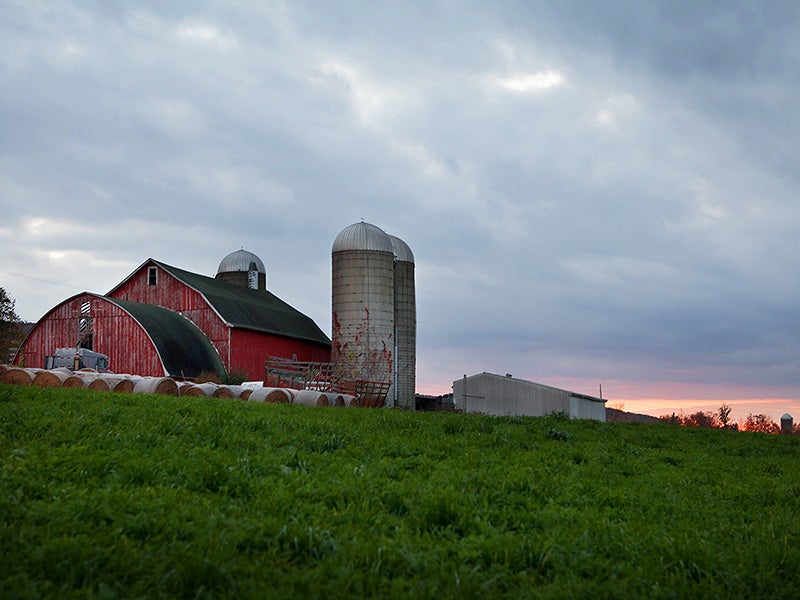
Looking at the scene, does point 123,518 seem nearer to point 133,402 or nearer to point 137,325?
point 133,402

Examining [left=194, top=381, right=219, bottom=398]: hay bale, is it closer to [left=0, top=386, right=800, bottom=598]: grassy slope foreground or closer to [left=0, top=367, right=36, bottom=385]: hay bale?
[left=0, top=367, right=36, bottom=385]: hay bale

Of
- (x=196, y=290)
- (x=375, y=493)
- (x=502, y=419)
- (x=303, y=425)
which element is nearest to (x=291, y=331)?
(x=196, y=290)

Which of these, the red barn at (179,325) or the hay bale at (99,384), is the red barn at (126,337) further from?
the hay bale at (99,384)

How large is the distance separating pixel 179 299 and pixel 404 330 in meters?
12.4

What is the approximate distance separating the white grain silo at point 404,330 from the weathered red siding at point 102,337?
13511mm

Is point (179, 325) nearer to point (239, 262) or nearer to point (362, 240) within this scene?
point (362, 240)

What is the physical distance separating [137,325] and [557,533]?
32491 mm

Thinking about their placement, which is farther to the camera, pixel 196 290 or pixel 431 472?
pixel 196 290

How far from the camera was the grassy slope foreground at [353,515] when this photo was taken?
5.48 m

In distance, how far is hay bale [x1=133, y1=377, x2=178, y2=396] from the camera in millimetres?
20625

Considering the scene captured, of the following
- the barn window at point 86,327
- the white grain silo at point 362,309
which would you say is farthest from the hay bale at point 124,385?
the white grain silo at point 362,309

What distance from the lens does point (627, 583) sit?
591cm

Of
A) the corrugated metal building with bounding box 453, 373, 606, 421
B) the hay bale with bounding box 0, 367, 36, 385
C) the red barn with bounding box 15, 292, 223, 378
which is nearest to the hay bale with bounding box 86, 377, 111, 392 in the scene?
the hay bale with bounding box 0, 367, 36, 385

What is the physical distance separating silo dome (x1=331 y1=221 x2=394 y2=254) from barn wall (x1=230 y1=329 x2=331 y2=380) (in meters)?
6.17
